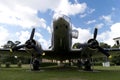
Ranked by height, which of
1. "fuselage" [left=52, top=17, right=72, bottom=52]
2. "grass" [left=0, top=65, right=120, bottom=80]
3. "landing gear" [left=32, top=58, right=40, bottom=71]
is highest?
"fuselage" [left=52, top=17, right=72, bottom=52]

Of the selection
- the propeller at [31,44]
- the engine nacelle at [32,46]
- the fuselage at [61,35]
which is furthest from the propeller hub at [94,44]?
the engine nacelle at [32,46]

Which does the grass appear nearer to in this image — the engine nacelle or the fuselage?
the engine nacelle

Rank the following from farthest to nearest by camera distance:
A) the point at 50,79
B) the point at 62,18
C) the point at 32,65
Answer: the point at 32,65 < the point at 62,18 < the point at 50,79

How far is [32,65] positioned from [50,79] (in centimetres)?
983

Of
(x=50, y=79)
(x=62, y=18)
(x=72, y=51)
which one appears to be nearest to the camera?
(x=50, y=79)

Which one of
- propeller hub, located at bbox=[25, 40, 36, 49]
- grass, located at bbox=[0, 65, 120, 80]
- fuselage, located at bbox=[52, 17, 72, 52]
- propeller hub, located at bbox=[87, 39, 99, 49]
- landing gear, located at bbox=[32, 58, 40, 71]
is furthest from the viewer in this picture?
landing gear, located at bbox=[32, 58, 40, 71]

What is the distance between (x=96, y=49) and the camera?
23.7 meters

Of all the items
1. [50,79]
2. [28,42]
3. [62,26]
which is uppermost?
[62,26]

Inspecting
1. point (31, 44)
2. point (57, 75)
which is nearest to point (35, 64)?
point (31, 44)

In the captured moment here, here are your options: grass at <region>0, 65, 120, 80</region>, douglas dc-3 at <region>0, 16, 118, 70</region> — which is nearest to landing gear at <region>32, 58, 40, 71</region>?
douglas dc-3 at <region>0, 16, 118, 70</region>

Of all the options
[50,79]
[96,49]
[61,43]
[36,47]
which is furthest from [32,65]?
[50,79]

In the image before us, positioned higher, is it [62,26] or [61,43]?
[62,26]

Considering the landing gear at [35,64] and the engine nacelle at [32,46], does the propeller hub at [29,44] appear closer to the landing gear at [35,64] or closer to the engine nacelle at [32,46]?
the engine nacelle at [32,46]

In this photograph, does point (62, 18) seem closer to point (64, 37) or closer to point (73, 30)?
point (64, 37)
